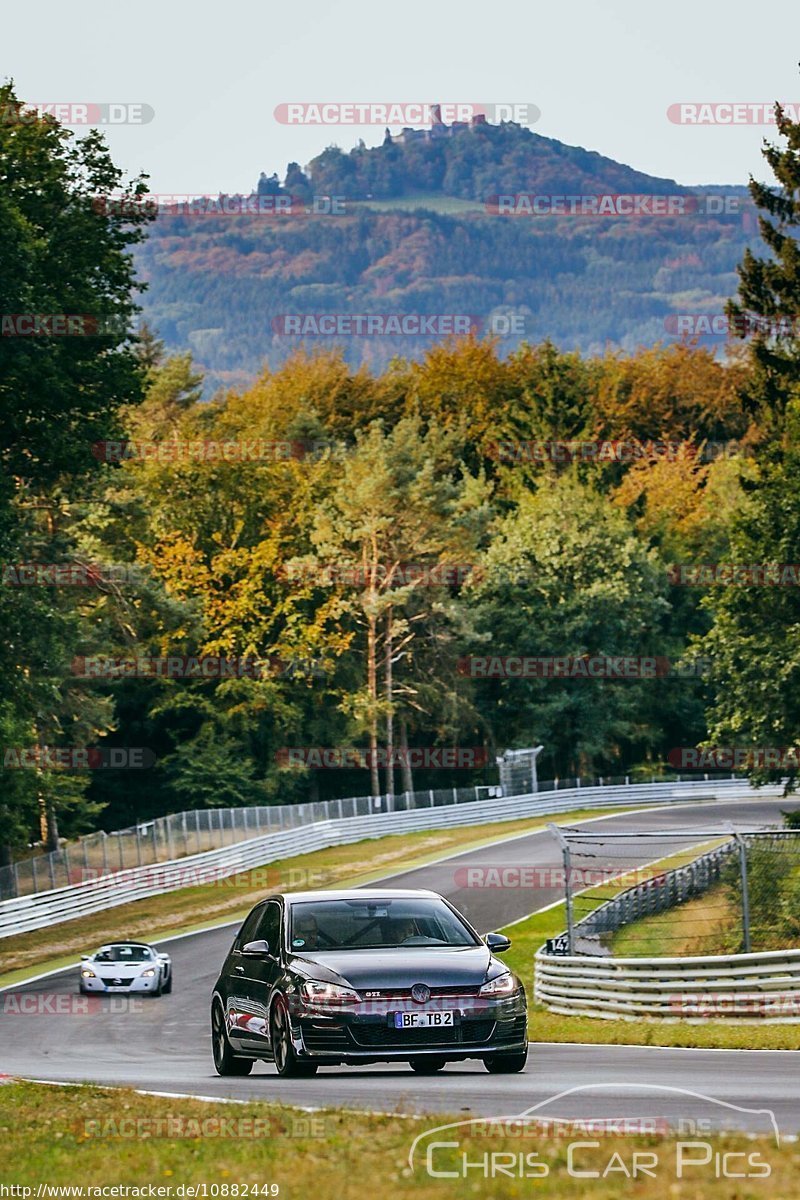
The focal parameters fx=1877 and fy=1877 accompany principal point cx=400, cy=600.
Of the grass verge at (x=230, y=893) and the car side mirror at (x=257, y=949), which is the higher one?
the car side mirror at (x=257, y=949)

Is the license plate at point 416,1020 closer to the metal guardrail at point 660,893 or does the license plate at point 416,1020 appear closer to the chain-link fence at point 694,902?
the chain-link fence at point 694,902

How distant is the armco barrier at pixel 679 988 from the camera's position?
21.7m

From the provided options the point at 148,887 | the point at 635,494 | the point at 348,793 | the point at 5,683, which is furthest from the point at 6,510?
the point at 635,494

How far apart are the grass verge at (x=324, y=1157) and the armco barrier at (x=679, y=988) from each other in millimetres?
11062

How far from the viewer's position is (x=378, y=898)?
50.0 feet

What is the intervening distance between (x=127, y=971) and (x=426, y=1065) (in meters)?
20.6

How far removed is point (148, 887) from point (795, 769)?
19040mm

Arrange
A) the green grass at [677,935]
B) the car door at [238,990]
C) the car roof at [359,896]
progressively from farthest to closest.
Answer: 1. the green grass at [677,935]
2. the car door at [238,990]
3. the car roof at [359,896]

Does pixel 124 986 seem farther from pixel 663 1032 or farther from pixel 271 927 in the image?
pixel 271 927

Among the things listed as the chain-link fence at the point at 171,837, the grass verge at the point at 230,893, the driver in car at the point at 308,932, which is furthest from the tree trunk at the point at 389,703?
the driver in car at the point at 308,932

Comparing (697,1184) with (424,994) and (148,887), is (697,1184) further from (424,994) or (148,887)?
(148,887)

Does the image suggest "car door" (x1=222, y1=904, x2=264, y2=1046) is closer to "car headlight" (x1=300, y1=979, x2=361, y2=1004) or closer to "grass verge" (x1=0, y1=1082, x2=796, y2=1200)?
"car headlight" (x1=300, y1=979, x2=361, y2=1004)

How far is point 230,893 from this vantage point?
55344 mm

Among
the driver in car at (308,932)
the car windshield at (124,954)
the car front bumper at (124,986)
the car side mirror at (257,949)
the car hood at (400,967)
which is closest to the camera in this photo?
the car hood at (400,967)
